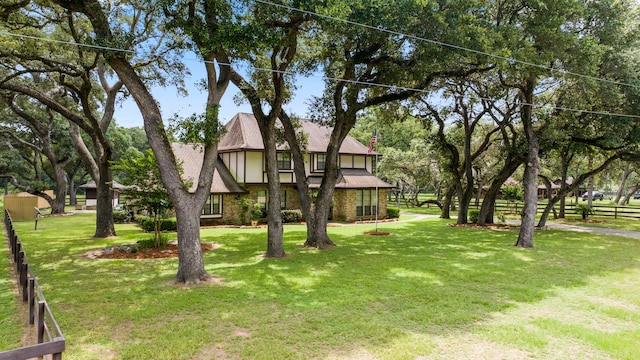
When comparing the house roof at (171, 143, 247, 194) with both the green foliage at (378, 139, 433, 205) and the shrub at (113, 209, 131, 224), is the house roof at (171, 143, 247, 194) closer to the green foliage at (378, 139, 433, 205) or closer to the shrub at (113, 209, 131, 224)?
the shrub at (113, 209, 131, 224)

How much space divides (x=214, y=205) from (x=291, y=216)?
16.0ft

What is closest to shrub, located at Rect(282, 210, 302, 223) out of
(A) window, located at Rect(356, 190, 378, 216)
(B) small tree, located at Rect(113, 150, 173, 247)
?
(A) window, located at Rect(356, 190, 378, 216)

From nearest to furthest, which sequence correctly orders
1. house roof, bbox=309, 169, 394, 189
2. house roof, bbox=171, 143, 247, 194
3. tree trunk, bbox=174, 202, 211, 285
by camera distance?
tree trunk, bbox=174, 202, 211, 285
house roof, bbox=171, 143, 247, 194
house roof, bbox=309, 169, 394, 189

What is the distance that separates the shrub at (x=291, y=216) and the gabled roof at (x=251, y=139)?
421cm

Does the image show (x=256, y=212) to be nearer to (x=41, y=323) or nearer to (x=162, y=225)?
(x=162, y=225)

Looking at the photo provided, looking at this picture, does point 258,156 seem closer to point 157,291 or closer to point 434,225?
point 434,225

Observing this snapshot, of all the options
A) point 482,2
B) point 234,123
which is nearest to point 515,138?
point 482,2

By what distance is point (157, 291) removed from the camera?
333 inches

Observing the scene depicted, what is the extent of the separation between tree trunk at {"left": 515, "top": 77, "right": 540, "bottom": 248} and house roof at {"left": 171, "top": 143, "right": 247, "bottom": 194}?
15.1 metres

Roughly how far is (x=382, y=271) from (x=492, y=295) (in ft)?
9.93

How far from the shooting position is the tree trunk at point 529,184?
48.8ft

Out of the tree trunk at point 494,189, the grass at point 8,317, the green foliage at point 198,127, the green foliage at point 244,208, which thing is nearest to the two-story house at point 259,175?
the green foliage at point 244,208

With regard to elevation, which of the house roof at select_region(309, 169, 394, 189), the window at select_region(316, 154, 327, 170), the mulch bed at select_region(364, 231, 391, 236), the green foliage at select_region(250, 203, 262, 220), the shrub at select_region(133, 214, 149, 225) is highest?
the window at select_region(316, 154, 327, 170)

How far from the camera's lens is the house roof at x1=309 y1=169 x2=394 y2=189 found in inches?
983
